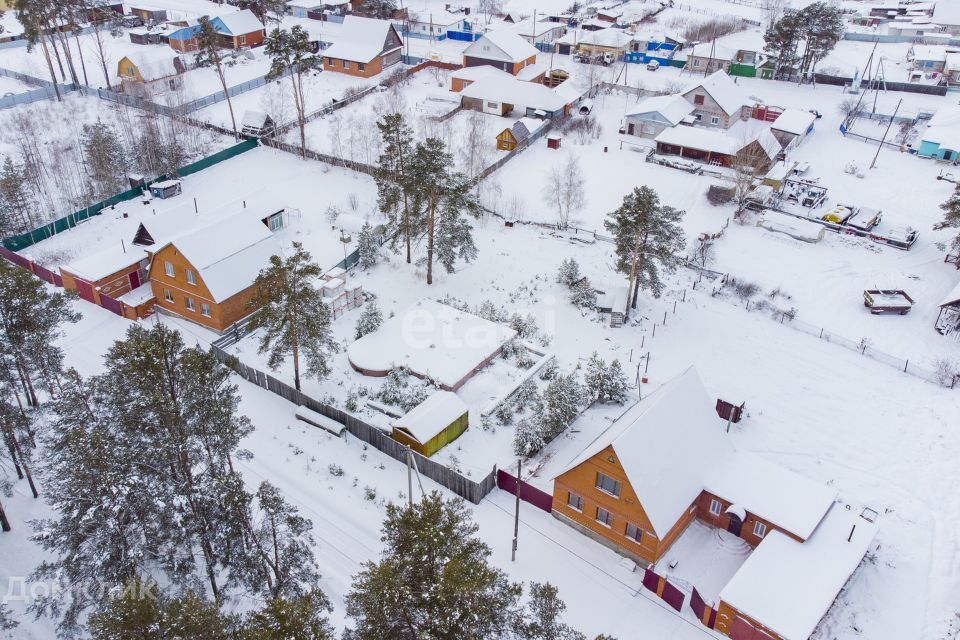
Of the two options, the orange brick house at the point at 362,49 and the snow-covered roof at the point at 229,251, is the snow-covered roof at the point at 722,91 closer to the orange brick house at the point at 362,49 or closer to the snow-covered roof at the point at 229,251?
the orange brick house at the point at 362,49

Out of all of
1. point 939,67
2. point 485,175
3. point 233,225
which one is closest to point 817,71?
point 939,67

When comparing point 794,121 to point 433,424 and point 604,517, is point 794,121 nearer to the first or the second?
point 433,424

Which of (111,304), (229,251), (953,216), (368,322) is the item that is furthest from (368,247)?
(953,216)

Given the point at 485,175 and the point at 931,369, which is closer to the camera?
the point at 931,369

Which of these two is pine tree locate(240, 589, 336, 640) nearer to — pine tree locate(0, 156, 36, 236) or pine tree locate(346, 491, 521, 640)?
pine tree locate(346, 491, 521, 640)

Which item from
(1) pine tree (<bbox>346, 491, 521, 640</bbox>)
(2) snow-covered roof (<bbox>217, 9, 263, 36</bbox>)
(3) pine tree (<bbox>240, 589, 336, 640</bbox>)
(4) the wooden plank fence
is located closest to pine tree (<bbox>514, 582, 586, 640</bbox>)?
(1) pine tree (<bbox>346, 491, 521, 640</bbox>)

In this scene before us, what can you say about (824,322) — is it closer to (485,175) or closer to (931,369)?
(931,369)
